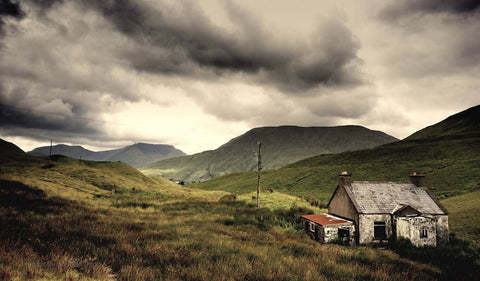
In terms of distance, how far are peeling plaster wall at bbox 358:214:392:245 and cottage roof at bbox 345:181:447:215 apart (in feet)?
1.32

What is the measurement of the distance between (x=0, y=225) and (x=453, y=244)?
32180 millimetres

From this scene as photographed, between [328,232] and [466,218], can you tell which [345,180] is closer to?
[328,232]

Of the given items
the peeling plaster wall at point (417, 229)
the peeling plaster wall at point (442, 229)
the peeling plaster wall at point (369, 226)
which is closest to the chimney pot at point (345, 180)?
the peeling plaster wall at point (369, 226)

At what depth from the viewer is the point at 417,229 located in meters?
20.3

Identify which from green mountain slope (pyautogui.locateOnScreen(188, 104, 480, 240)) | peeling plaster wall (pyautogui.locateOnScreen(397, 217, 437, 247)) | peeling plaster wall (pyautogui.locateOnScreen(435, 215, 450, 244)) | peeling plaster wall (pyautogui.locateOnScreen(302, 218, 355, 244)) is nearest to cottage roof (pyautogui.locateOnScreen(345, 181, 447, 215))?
peeling plaster wall (pyautogui.locateOnScreen(435, 215, 450, 244))

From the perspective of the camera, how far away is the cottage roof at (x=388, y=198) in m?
21.0

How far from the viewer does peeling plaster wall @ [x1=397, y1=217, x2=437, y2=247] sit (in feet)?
65.8

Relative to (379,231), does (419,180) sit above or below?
above

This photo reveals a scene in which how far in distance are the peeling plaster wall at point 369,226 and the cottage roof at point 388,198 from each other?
Answer: 40 cm

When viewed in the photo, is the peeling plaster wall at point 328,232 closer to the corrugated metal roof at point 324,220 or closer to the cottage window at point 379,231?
the corrugated metal roof at point 324,220

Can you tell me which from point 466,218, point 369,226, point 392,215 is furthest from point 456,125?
point 369,226

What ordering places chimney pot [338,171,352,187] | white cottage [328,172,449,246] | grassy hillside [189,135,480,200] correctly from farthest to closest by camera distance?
1. grassy hillside [189,135,480,200]
2. chimney pot [338,171,352,187]
3. white cottage [328,172,449,246]

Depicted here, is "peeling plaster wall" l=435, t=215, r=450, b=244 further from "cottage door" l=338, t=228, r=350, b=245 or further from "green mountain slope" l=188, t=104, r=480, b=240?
"green mountain slope" l=188, t=104, r=480, b=240

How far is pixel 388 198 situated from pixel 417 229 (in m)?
3.29
